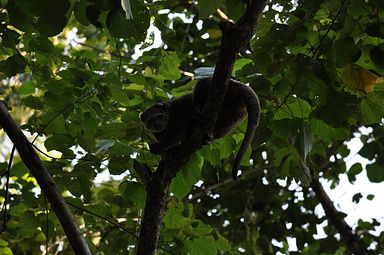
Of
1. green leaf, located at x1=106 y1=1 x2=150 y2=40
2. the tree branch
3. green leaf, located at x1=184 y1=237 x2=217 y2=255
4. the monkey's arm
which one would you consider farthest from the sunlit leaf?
the monkey's arm

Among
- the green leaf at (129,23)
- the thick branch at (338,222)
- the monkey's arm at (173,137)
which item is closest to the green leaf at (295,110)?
the green leaf at (129,23)

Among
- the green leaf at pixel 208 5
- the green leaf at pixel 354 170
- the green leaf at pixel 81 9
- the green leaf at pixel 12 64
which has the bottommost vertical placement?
the green leaf at pixel 208 5

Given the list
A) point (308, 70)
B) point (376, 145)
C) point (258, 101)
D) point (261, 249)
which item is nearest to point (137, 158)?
point (258, 101)

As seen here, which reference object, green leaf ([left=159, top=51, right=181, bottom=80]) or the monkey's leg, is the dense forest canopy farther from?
the monkey's leg

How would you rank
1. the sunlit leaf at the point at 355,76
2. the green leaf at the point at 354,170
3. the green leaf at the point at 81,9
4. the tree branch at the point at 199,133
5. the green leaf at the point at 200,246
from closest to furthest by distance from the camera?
the green leaf at the point at 81,9 < the sunlit leaf at the point at 355,76 < the tree branch at the point at 199,133 < the green leaf at the point at 200,246 < the green leaf at the point at 354,170

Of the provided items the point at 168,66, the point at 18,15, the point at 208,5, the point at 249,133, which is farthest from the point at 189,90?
the point at 208,5

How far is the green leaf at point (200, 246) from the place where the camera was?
13.2ft

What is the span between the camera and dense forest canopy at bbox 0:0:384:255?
9.42 feet

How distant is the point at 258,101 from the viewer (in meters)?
4.30

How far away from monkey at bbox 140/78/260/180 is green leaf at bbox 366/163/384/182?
1.53 meters

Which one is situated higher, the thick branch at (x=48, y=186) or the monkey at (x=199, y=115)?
the monkey at (x=199, y=115)

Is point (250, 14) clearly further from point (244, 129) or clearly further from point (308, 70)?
point (244, 129)

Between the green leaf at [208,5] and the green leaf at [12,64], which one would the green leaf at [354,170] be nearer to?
the green leaf at [12,64]

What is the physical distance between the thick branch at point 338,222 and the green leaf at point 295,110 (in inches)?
121
